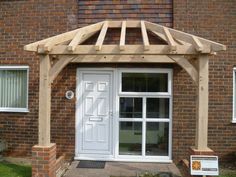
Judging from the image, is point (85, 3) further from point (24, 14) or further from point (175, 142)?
point (175, 142)

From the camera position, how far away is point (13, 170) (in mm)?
6344

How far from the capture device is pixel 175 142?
278 inches

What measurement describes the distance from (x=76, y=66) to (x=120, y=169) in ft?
9.90

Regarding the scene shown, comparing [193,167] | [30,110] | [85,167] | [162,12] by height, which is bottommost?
[85,167]

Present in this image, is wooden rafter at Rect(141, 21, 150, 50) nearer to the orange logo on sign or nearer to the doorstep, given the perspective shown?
the orange logo on sign

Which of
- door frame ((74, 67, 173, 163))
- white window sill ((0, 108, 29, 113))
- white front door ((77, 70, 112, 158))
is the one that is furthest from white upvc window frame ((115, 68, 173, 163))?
white window sill ((0, 108, 29, 113))

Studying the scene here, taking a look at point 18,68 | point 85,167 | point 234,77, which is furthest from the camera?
point 18,68

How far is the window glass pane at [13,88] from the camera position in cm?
761

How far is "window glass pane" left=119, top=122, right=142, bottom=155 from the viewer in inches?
283

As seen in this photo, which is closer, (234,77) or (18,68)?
(234,77)

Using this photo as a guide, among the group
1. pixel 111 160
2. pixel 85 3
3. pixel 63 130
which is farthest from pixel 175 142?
pixel 85 3

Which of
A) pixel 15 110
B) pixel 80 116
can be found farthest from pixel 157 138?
pixel 15 110

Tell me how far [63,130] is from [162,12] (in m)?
4.31

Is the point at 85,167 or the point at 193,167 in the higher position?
the point at 193,167
